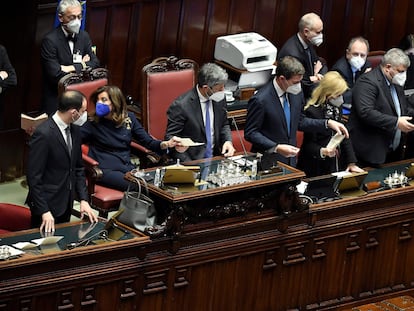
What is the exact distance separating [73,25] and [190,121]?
4.54 ft

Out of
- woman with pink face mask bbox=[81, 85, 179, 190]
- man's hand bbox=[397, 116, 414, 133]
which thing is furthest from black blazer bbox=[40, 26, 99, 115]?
man's hand bbox=[397, 116, 414, 133]

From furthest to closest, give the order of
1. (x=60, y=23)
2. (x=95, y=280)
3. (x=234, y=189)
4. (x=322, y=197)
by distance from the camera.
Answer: (x=60, y=23) < (x=322, y=197) < (x=234, y=189) < (x=95, y=280)

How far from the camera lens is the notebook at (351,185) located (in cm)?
774

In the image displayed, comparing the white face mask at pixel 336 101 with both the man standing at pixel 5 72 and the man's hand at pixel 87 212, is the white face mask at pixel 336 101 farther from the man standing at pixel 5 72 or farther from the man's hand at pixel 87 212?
the man standing at pixel 5 72

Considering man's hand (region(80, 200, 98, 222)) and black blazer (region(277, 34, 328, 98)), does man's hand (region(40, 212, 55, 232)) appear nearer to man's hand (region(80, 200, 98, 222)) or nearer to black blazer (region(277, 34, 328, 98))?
man's hand (region(80, 200, 98, 222))

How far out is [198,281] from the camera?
7090mm

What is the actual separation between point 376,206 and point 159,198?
5.41ft

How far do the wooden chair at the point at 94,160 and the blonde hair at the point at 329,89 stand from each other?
1217 millimetres

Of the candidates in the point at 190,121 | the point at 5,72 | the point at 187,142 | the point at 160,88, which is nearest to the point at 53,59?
the point at 5,72

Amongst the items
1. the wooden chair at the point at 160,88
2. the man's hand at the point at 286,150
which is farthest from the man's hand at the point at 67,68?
the man's hand at the point at 286,150

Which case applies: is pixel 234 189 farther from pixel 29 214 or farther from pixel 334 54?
pixel 334 54

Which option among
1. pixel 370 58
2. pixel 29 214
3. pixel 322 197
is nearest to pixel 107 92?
pixel 29 214

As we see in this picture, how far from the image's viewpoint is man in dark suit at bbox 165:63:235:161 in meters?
7.86

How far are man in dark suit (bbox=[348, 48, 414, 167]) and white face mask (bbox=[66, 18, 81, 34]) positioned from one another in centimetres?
206
